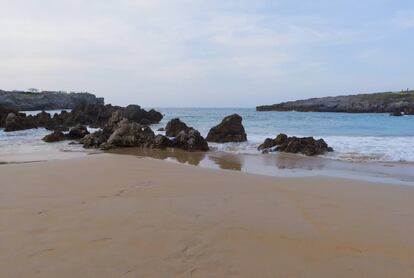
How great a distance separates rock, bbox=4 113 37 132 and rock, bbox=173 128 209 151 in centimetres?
1751

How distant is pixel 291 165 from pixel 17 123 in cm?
2407

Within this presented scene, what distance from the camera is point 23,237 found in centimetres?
432

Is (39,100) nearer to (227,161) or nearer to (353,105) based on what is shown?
(353,105)

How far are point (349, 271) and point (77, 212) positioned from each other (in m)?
3.42

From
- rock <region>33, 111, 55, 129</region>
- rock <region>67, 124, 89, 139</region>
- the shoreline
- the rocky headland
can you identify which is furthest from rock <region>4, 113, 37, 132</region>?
the shoreline

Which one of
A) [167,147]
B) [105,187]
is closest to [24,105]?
[167,147]

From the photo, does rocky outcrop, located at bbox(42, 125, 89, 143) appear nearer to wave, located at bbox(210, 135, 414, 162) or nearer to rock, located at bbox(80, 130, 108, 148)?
rock, located at bbox(80, 130, 108, 148)

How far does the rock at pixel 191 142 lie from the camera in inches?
644

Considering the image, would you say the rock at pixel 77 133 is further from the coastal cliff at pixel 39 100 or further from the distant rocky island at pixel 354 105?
the distant rocky island at pixel 354 105

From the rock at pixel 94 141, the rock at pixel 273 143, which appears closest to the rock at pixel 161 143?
the rock at pixel 94 141

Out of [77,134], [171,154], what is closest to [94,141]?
[77,134]

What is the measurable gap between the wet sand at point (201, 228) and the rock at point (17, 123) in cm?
2384

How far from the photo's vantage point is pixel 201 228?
4738mm

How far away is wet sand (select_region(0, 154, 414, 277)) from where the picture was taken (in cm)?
363
